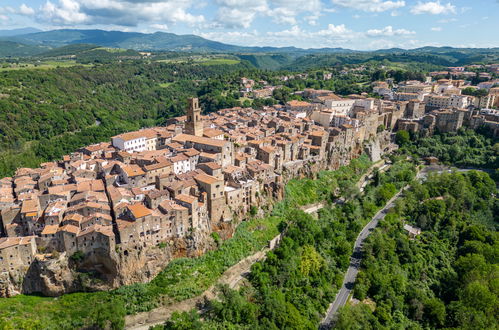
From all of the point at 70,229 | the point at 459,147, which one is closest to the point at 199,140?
the point at 70,229

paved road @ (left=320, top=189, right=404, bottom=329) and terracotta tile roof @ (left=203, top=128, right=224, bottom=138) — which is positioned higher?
terracotta tile roof @ (left=203, top=128, right=224, bottom=138)

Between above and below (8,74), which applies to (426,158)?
below

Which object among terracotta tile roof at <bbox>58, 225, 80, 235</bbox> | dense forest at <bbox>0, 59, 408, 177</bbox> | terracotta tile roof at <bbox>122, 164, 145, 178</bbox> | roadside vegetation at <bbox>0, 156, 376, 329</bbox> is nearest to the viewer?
roadside vegetation at <bbox>0, 156, 376, 329</bbox>

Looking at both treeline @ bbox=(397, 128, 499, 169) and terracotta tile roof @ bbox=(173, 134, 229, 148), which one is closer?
terracotta tile roof @ bbox=(173, 134, 229, 148)

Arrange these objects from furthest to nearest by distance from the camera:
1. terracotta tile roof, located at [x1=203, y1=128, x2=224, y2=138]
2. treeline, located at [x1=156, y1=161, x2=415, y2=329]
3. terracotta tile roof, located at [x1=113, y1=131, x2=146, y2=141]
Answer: terracotta tile roof, located at [x1=203, y1=128, x2=224, y2=138] → terracotta tile roof, located at [x1=113, y1=131, x2=146, y2=141] → treeline, located at [x1=156, y1=161, x2=415, y2=329]

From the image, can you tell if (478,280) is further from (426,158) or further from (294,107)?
(294,107)

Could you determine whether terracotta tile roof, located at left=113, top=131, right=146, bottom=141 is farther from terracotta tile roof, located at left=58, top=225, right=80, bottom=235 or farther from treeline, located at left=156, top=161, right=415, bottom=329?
treeline, located at left=156, top=161, right=415, bottom=329

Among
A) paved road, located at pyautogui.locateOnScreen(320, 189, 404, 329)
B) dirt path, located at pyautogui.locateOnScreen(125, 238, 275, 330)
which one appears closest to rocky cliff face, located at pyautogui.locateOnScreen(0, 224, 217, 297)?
dirt path, located at pyautogui.locateOnScreen(125, 238, 275, 330)

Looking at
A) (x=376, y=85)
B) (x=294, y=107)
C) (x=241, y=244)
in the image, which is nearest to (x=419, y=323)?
(x=241, y=244)
